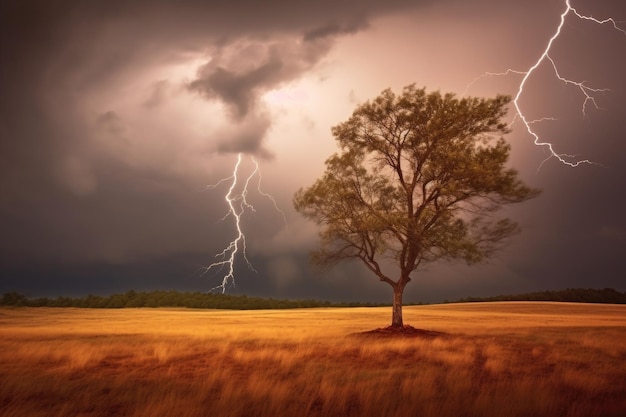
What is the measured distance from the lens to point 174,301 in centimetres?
10906

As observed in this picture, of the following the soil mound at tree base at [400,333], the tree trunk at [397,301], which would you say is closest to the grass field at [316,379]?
the soil mound at tree base at [400,333]

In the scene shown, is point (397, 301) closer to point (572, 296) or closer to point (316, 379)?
point (316, 379)

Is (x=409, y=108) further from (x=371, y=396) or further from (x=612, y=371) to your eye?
(x=371, y=396)

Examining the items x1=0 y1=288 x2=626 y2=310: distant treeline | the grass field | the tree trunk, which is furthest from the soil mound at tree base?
x1=0 y1=288 x2=626 y2=310: distant treeline

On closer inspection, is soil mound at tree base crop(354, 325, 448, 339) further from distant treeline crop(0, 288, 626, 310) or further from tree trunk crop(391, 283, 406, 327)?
distant treeline crop(0, 288, 626, 310)

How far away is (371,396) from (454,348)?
11.4m

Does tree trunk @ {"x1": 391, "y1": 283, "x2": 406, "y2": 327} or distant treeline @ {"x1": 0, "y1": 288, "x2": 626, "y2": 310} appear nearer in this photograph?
tree trunk @ {"x1": 391, "y1": 283, "x2": 406, "y2": 327}

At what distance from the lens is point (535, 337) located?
2483cm

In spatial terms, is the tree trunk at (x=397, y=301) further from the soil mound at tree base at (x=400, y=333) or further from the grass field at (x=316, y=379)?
the grass field at (x=316, y=379)

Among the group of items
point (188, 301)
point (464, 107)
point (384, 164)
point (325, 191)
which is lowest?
point (188, 301)

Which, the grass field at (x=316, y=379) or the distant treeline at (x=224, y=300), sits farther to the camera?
the distant treeline at (x=224, y=300)

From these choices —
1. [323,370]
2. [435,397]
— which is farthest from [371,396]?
[323,370]

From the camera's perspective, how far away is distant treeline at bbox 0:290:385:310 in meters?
95.4

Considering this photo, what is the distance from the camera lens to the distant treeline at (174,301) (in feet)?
313
